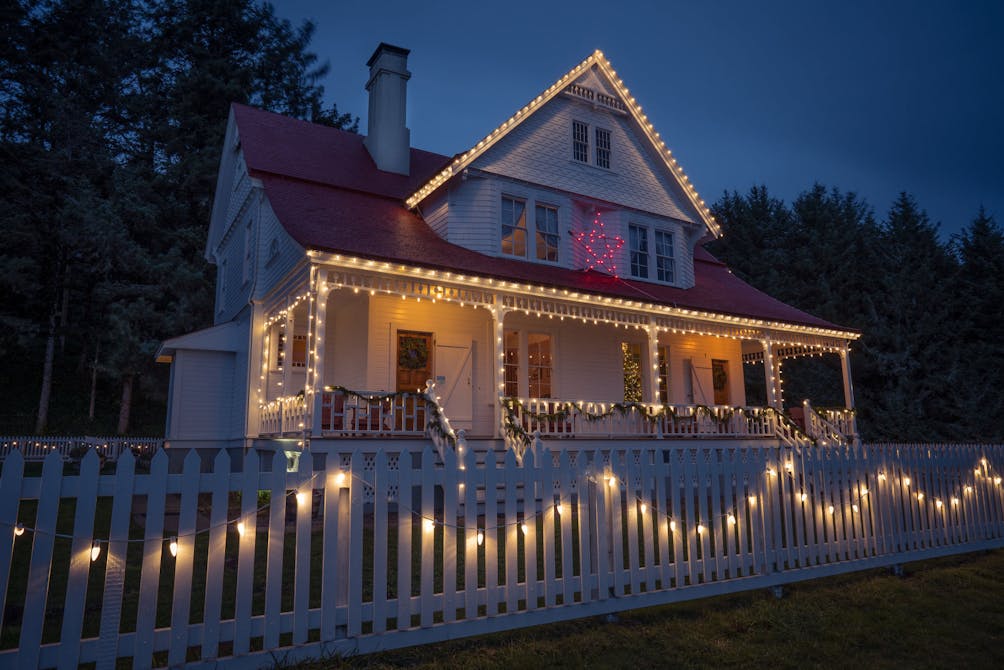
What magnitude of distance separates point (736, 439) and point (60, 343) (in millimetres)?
32469

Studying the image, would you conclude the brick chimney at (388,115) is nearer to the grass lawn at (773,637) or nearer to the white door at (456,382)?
the white door at (456,382)

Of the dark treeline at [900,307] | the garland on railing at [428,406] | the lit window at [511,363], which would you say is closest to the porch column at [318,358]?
the garland on railing at [428,406]

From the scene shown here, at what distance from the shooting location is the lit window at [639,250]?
59.7ft

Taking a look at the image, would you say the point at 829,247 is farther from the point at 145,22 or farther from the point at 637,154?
the point at 145,22

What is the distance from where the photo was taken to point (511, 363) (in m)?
16.7

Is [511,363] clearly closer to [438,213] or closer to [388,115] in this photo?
[438,213]

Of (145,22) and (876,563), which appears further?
(145,22)

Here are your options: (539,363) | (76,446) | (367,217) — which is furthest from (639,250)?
(76,446)

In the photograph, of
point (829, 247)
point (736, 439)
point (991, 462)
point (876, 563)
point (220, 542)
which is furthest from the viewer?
point (829, 247)

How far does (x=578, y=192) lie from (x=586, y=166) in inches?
34.8

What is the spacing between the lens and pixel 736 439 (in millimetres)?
16641

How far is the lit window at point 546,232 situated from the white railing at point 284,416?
7.23 metres

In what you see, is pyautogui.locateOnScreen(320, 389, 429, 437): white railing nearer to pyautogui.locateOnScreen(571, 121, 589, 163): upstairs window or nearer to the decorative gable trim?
the decorative gable trim

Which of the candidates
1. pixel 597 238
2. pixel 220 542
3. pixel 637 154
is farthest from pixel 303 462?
pixel 637 154
